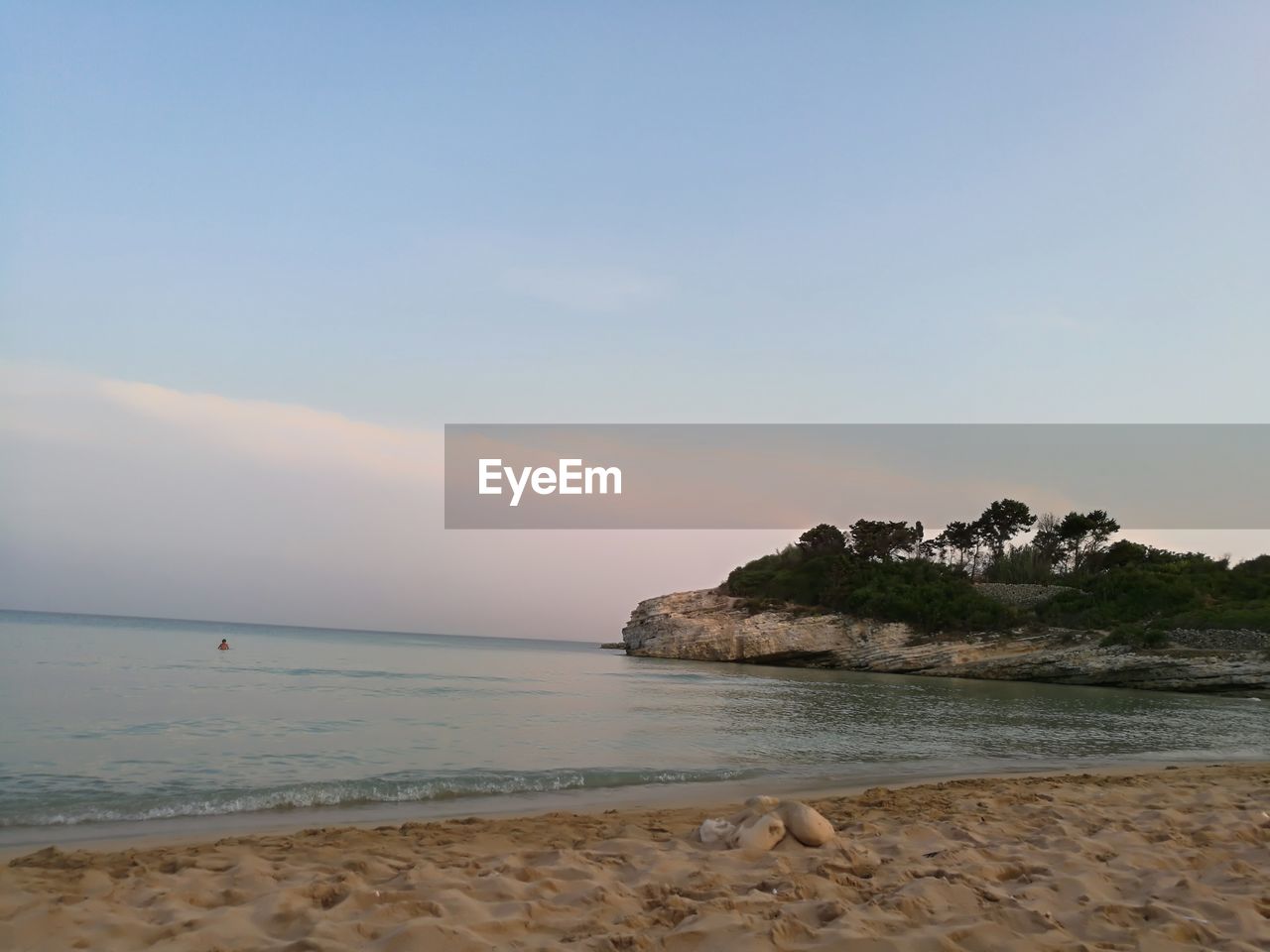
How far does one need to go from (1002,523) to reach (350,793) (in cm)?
9193

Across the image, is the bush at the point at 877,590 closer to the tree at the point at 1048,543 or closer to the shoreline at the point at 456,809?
the tree at the point at 1048,543

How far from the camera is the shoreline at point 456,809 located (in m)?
7.96

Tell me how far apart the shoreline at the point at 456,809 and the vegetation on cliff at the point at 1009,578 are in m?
46.7

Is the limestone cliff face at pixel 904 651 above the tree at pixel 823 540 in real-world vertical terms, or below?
below

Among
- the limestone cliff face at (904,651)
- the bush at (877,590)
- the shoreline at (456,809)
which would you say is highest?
the bush at (877,590)

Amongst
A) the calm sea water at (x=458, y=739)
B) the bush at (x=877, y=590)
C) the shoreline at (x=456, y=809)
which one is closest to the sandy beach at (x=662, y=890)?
the shoreline at (x=456, y=809)

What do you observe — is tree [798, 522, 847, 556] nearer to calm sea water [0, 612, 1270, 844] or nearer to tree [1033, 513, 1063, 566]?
tree [1033, 513, 1063, 566]

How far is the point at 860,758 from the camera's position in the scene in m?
15.3

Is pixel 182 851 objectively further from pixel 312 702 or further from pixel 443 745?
pixel 312 702

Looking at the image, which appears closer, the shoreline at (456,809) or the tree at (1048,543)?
the shoreline at (456,809)

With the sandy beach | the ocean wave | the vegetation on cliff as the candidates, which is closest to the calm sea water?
the ocean wave

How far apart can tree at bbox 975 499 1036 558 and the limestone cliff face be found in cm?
2982

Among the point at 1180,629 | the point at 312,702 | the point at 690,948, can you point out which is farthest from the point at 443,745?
the point at 1180,629

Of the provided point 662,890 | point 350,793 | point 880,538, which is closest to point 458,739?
point 350,793
